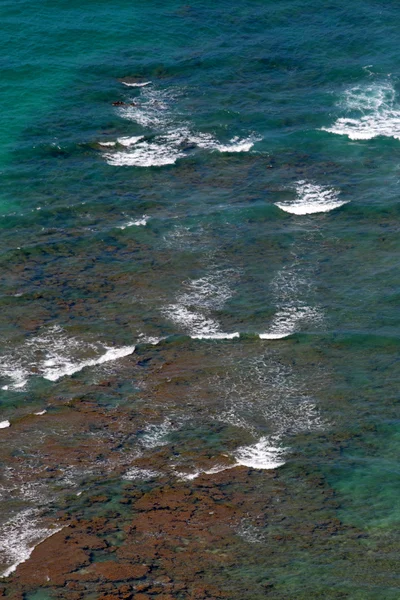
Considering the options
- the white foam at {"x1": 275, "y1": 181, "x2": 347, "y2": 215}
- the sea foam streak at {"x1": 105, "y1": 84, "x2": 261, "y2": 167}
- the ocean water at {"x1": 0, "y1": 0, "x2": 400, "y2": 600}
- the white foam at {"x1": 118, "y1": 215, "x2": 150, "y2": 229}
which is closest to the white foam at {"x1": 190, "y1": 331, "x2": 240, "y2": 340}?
the ocean water at {"x1": 0, "y1": 0, "x2": 400, "y2": 600}

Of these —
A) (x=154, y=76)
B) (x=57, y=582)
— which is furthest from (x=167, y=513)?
(x=154, y=76)

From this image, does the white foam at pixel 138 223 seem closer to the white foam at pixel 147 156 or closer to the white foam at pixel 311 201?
the white foam at pixel 147 156

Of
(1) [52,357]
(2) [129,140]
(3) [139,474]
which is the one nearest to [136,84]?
(2) [129,140]

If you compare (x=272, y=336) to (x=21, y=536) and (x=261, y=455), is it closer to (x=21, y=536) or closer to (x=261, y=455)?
(x=261, y=455)

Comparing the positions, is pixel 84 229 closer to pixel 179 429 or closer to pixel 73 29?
pixel 179 429

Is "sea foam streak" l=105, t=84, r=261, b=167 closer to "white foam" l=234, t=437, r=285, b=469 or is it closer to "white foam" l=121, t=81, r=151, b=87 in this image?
"white foam" l=121, t=81, r=151, b=87

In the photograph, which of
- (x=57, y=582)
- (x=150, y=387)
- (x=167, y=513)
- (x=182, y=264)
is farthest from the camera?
(x=182, y=264)
